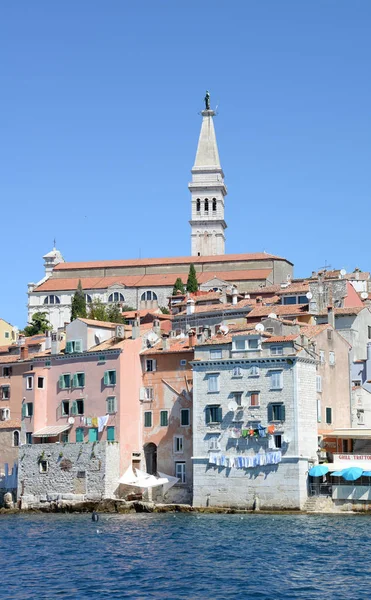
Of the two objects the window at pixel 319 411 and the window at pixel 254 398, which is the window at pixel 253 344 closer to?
the window at pixel 254 398

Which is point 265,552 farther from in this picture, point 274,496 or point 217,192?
point 217,192

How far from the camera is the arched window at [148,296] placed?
444 ft

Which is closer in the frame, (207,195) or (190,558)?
(190,558)

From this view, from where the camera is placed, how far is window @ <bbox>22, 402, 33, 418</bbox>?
68.7 meters

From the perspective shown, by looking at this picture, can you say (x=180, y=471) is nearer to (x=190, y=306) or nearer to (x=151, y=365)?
(x=151, y=365)

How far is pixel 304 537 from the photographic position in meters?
47.1

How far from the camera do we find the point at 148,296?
135500mm

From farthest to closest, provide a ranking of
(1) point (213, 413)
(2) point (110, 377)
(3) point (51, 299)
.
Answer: (3) point (51, 299) < (2) point (110, 377) < (1) point (213, 413)

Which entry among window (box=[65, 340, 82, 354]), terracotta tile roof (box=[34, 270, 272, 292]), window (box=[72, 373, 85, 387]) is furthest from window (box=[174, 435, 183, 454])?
terracotta tile roof (box=[34, 270, 272, 292])

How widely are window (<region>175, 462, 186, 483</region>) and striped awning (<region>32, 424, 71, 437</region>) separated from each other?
25.4 ft

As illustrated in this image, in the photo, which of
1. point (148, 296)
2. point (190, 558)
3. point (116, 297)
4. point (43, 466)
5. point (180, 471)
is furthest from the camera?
point (116, 297)

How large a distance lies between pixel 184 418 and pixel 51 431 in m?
8.70

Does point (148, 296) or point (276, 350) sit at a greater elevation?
point (148, 296)

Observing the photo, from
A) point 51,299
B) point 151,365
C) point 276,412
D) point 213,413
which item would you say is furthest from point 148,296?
point 276,412
